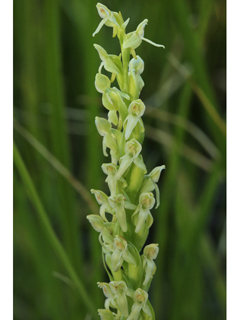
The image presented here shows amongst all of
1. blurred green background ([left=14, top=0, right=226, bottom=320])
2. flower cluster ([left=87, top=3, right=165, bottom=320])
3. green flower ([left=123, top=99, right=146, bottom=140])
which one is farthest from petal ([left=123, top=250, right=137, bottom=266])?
blurred green background ([left=14, top=0, right=226, bottom=320])

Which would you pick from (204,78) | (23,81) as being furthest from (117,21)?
(23,81)

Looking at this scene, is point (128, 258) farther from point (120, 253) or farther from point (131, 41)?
point (131, 41)

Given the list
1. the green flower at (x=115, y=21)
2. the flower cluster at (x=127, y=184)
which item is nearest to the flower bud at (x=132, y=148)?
the flower cluster at (x=127, y=184)

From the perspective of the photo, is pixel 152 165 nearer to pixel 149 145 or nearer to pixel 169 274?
pixel 149 145

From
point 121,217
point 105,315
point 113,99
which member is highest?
point 113,99

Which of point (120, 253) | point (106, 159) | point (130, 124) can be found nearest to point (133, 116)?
point (130, 124)
